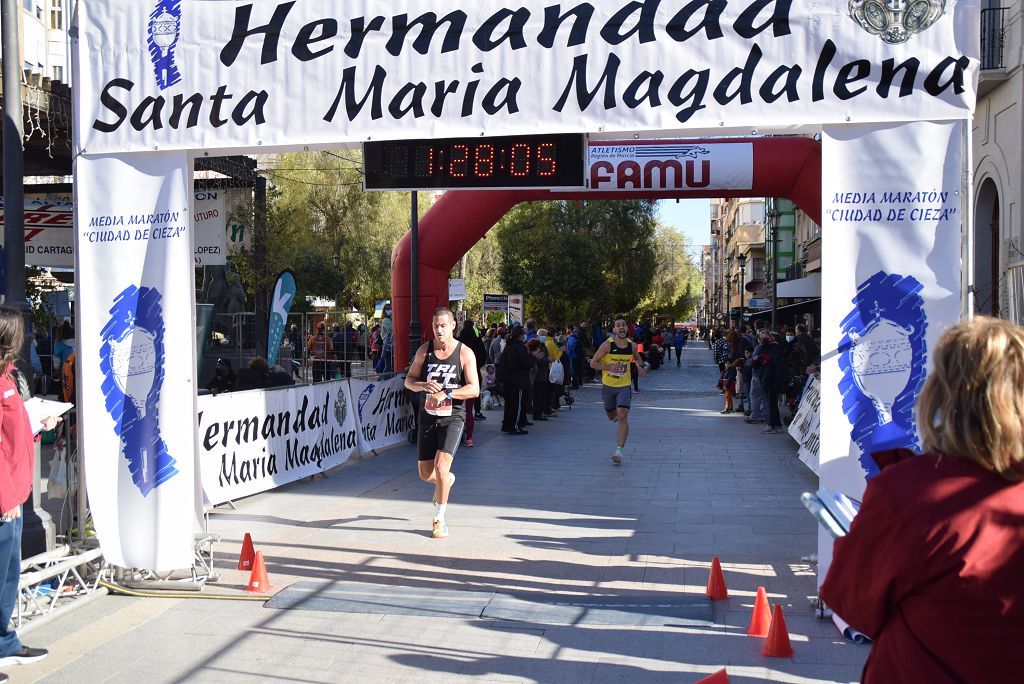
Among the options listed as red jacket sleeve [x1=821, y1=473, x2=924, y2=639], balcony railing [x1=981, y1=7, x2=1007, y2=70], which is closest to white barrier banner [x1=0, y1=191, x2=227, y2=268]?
red jacket sleeve [x1=821, y1=473, x2=924, y2=639]

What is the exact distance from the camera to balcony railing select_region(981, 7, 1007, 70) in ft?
47.9

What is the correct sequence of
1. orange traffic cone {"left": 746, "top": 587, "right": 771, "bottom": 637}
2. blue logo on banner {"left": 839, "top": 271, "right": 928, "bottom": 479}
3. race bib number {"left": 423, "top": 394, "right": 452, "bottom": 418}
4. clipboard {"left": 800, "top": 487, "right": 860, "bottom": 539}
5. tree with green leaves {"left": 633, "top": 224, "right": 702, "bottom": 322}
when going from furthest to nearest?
tree with green leaves {"left": 633, "top": 224, "right": 702, "bottom": 322} → race bib number {"left": 423, "top": 394, "right": 452, "bottom": 418} → blue logo on banner {"left": 839, "top": 271, "right": 928, "bottom": 479} → orange traffic cone {"left": 746, "top": 587, "right": 771, "bottom": 637} → clipboard {"left": 800, "top": 487, "right": 860, "bottom": 539}

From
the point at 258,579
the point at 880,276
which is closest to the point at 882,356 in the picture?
the point at 880,276

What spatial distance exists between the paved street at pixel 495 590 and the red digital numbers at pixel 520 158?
2.89m

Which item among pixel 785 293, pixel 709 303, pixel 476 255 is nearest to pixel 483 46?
pixel 785 293

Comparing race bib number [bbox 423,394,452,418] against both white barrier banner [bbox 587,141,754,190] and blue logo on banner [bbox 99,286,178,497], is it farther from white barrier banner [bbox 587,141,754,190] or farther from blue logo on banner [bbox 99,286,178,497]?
white barrier banner [bbox 587,141,754,190]

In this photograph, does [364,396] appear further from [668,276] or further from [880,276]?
[668,276]

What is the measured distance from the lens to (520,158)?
6.58m

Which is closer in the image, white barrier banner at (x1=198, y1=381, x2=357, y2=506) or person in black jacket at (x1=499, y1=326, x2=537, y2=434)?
white barrier banner at (x1=198, y1=381, x2=357, y2=506)

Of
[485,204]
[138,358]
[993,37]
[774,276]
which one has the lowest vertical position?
[138,358]

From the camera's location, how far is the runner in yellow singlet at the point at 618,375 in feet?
41.1

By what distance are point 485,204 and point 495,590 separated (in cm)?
858

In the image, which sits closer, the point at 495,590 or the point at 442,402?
the point at 495,590

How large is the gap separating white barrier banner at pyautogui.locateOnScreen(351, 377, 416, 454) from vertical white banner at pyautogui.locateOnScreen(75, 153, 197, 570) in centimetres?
609
